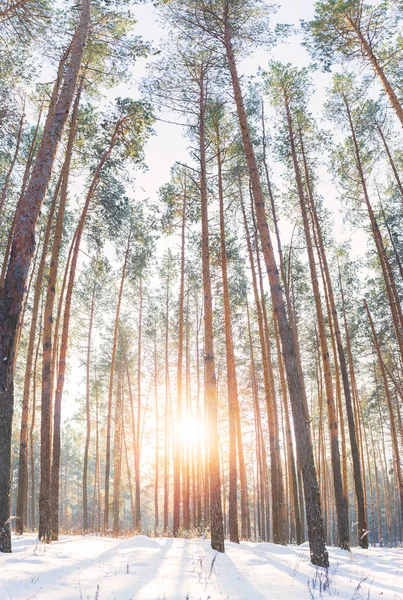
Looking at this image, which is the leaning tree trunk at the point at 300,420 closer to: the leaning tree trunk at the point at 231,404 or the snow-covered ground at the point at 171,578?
the snow-covered ground at the point at 171,578

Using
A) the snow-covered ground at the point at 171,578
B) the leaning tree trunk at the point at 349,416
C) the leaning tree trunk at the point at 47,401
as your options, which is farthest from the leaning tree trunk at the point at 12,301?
the leaning tree trunk at the point at 349,416

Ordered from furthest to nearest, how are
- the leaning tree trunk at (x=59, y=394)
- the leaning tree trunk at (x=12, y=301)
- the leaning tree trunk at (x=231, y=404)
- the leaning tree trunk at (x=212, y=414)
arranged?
the leaning tree trunk at (x=231, y=404), the leaning tree trunk at (x=59, y=394), the leaning tree trunk at (x=212, y=414), the leaning tree trunk at (x=12, y=301)

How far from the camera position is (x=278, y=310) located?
6.67 m

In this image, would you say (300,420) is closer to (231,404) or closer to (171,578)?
(171,578)

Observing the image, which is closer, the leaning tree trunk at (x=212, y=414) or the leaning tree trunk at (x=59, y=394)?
the leaning tree trunk at (x=212, y=414)

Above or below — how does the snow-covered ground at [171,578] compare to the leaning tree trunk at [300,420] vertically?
below

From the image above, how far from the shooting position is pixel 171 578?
4371 millimetres

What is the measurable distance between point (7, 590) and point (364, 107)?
14.7m

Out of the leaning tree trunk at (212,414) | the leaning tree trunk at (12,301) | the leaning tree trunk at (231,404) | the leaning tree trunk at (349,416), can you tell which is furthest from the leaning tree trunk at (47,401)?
the leaning tree trunk at (349,416)

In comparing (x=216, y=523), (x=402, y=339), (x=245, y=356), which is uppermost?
(x=245, y=356)

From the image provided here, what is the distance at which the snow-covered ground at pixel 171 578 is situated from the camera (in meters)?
3.52

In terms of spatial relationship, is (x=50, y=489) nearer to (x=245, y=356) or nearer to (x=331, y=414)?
(x=331, y=414)

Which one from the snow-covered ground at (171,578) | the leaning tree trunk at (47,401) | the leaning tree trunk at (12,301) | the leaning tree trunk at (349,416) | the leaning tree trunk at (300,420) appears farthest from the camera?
the leaning tree trunk at (349,416)

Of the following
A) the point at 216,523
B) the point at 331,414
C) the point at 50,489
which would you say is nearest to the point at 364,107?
the point at 331,414
